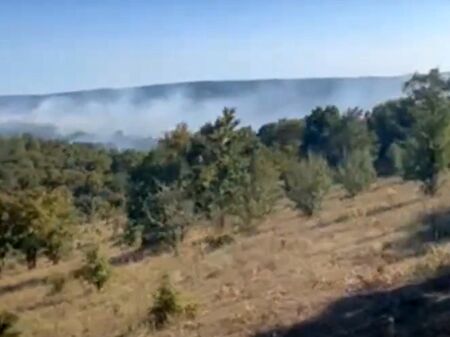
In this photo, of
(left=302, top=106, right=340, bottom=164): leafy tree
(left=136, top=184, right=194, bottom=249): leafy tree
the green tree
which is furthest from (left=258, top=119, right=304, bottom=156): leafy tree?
(left=136, top=184, right=194, bottom=249): leafy tree

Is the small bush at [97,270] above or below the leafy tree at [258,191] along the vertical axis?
below

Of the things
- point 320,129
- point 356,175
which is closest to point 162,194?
point 356,175

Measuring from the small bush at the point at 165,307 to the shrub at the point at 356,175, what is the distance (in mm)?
22320

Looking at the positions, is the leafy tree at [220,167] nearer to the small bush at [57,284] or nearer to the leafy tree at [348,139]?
the small bush at [57,284]

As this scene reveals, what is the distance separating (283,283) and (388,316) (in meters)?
6.02

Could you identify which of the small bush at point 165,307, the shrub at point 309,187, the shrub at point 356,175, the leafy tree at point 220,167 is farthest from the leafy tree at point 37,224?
the small bush at point 165,307

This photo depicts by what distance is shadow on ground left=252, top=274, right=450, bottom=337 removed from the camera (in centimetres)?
1152

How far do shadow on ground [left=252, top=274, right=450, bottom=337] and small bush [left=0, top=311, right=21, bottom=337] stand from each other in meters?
5.71

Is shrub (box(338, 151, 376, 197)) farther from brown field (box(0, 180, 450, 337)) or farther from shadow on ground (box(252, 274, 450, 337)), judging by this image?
shadow on ground (box(252, 274, 450, 337))

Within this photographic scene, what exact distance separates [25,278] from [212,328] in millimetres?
17334

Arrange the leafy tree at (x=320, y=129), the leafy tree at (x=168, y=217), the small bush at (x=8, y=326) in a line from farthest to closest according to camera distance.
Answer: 1. the leafy tree at (x=320, y=129)
2. the leafy tree at (x=168, y=217)
3. the small bush at (x=8, y=326)

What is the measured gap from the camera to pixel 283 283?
18266 mm

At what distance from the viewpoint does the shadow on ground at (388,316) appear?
11.5 metres

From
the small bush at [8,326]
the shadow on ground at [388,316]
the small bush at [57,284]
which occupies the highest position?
the shadow on ground at [388,316]
